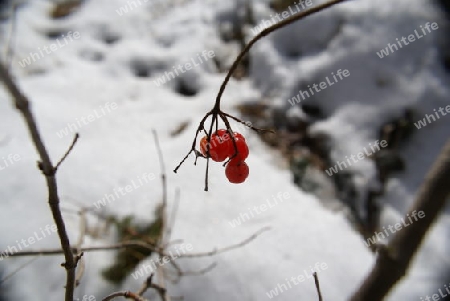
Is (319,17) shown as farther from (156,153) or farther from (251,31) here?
(156,153)

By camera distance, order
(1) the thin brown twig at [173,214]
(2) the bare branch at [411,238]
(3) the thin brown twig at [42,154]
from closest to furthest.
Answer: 1. (3) the thin brown twig at [42,154]
2. (2) the bare branch at [411,238]
3. (1) the thin brown twig at [173,214]

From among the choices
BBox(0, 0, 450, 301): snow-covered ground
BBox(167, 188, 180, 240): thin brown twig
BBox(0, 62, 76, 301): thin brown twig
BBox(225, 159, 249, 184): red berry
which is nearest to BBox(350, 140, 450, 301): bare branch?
BBox(225, 159, 249, 184): red berry

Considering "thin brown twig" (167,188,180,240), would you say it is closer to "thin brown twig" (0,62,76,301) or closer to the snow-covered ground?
the snow-covered ground

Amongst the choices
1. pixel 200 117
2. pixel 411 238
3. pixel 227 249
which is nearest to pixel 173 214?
pixel 227 249

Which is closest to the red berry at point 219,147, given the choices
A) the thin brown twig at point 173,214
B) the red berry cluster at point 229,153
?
the red berry cluster at point 229,153

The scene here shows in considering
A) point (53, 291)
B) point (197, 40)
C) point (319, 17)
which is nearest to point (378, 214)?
point (319, 17)

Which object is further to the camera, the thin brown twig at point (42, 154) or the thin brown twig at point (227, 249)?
the thin brown twig at point (227, 249)

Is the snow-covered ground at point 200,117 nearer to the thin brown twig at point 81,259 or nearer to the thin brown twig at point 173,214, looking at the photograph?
the thin brown twig at point 173,214

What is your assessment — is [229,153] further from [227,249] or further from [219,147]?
[227,249]
